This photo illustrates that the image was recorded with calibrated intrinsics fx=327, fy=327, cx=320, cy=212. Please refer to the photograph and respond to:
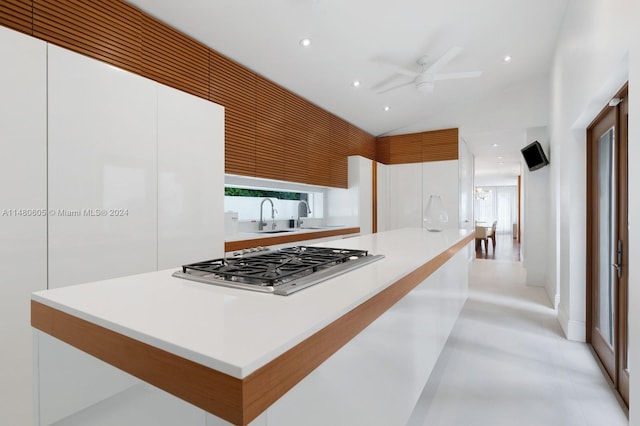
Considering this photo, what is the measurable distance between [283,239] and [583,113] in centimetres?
302

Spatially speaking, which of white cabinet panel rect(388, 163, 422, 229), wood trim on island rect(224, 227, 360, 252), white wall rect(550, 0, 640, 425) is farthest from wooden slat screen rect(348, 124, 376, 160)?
white wall rect(550, 0, 640, 425)

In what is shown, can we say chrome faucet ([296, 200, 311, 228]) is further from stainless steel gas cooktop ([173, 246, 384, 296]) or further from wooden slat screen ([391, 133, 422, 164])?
stainless steel gas cooktop ([173, 246, 384, 296])

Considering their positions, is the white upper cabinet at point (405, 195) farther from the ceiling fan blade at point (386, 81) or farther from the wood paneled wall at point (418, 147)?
the ceiling fan blade at point (386, 81)

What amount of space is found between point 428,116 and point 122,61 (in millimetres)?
5469

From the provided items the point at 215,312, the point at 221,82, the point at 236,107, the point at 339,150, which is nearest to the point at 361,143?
the point at 339,150

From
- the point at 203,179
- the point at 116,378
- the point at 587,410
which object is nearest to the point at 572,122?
the point at 587,410

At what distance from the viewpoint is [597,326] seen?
2.90m

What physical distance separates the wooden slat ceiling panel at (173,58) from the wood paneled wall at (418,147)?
4516 mm

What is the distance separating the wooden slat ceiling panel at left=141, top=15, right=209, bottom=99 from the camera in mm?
2721

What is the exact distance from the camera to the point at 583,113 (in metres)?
2.71

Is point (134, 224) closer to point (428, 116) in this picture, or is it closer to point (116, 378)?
point (116, 378)

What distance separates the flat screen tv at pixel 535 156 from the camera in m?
4.98

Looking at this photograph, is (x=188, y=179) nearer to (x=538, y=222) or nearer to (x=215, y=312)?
(x=215, y=312)

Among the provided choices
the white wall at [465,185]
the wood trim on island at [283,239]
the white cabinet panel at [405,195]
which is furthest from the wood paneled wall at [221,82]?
the white wall at [465,185]
